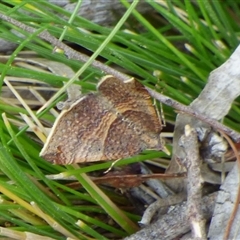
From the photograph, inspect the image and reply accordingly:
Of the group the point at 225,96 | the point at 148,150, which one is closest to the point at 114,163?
the point at 148,150

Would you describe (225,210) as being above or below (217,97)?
below

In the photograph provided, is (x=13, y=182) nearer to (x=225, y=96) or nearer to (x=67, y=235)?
(x=67, y=235)

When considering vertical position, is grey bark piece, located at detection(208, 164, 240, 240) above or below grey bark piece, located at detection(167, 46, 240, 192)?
below

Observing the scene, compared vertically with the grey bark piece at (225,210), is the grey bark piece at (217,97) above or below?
above

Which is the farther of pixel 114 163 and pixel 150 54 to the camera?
pixel 150 54

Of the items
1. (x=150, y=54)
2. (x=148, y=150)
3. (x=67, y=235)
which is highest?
(x=150, y=54)

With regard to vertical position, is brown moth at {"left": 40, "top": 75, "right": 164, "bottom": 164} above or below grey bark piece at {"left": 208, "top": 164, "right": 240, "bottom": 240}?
above

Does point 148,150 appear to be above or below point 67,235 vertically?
above

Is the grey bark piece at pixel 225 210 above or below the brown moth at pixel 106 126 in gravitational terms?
below
